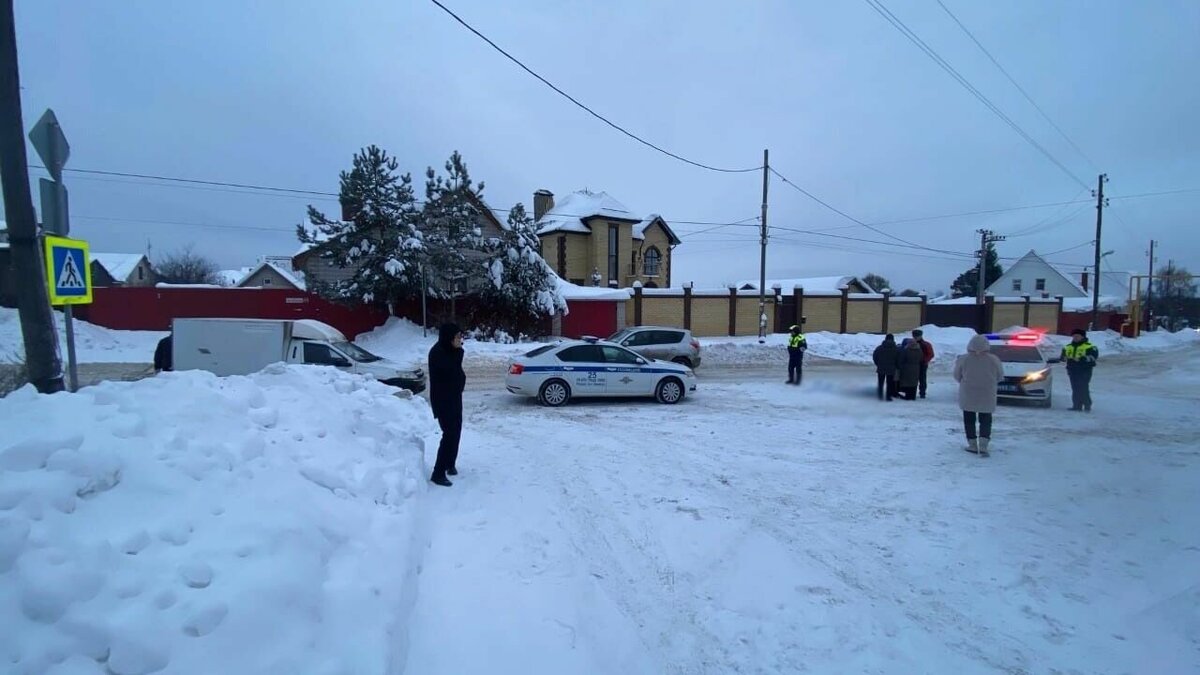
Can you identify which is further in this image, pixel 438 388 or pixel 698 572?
pixel 438 388

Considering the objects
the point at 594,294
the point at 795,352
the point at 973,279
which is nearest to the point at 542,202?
the point at 594,294

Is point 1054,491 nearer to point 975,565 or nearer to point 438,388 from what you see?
point 975,565

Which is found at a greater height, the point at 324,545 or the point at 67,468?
the point at 67,468

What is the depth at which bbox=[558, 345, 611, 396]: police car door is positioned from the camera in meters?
12.6

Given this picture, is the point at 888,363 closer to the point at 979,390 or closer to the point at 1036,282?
the point at 979,390

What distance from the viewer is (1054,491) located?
6457 mm

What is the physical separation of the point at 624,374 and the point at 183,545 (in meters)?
10.2

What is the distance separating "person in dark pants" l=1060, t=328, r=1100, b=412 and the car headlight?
0.45 m

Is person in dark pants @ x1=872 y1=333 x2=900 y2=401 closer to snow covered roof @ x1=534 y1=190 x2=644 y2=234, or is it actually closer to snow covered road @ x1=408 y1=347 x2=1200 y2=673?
snow covered road @ x1=408 y1=347 x2=1200 y2=673

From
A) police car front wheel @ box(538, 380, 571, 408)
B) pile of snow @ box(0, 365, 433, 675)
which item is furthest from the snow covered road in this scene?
police car front wheel @ box(538, 380, 571, 408)

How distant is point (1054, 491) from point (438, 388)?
6.94m

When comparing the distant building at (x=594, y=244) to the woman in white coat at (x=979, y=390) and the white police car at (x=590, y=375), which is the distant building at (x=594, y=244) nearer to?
the white police car at (x=590, y=375)

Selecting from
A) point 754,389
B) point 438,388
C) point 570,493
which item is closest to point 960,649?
point 570,493

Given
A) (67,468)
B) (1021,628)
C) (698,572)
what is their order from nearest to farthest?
(67,468)
(1021,628)
(698,572)
